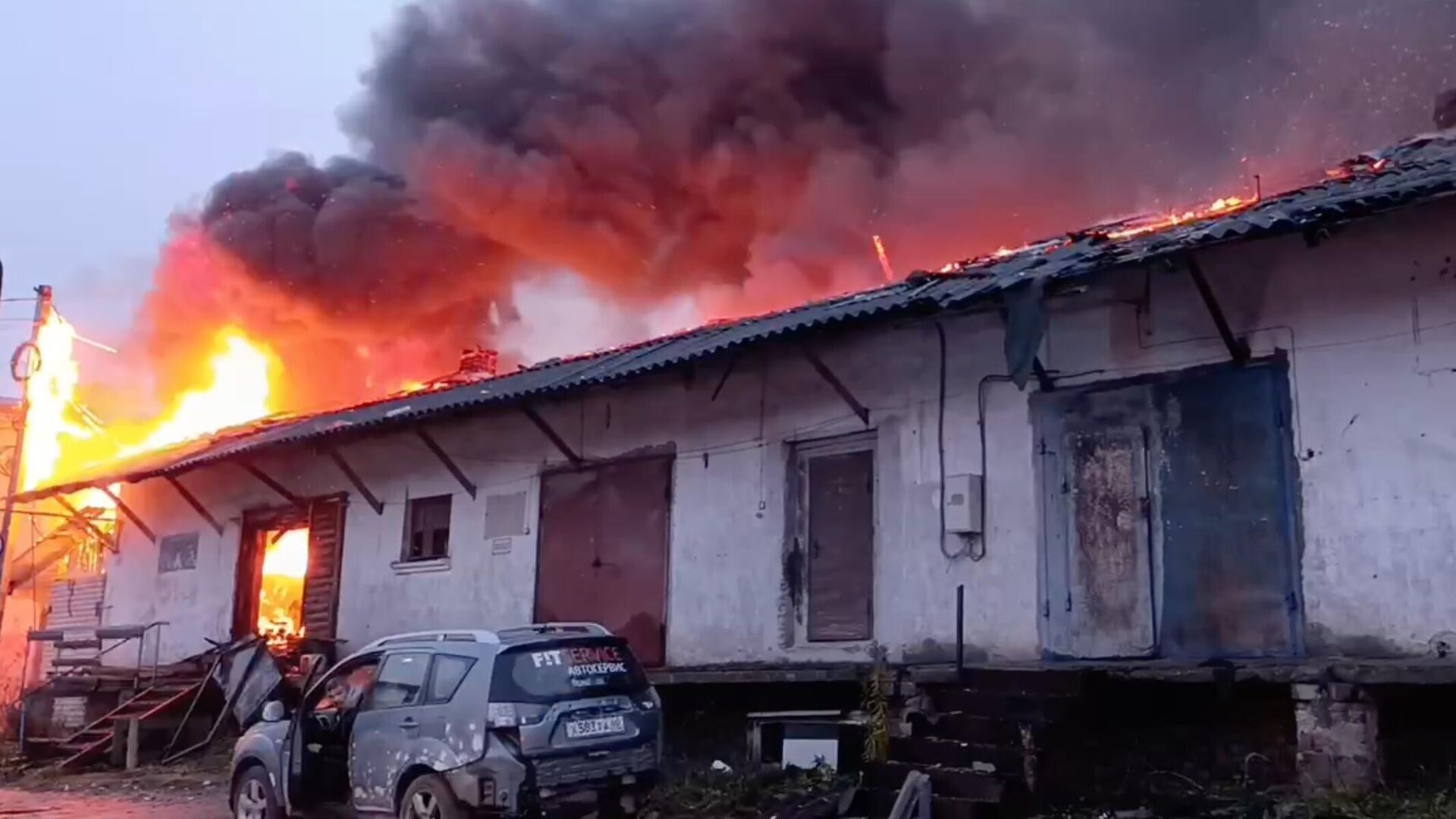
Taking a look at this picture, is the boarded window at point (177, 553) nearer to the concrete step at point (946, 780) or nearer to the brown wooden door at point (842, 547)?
the brown wooden door at point (842, 547)

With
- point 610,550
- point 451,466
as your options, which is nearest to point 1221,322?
point 610,550

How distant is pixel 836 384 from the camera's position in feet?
36.0

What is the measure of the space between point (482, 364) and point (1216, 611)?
42.9 ft

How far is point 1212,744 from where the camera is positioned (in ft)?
28.4

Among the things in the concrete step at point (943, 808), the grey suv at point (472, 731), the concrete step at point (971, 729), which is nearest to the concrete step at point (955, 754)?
the concrete step at point (971, 729)

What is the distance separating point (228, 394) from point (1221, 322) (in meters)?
19.2

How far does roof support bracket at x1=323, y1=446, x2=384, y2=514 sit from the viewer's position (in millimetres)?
15258

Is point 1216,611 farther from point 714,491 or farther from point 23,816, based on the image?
point 23,816

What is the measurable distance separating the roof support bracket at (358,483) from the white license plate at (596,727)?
7493 millimetres

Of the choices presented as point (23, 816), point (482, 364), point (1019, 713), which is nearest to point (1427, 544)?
point (1019, 713)

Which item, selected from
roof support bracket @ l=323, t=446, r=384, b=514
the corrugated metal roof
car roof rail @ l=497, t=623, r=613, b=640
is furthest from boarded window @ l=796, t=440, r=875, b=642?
roof support bracket @ l=323, t=446, r=384, b=514

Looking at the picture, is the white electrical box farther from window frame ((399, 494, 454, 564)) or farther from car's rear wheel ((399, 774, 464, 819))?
window frame ((399, 494, 454, 564))

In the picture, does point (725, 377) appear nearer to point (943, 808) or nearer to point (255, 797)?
point (943, 808)

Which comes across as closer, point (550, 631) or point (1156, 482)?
point (550, 631)
